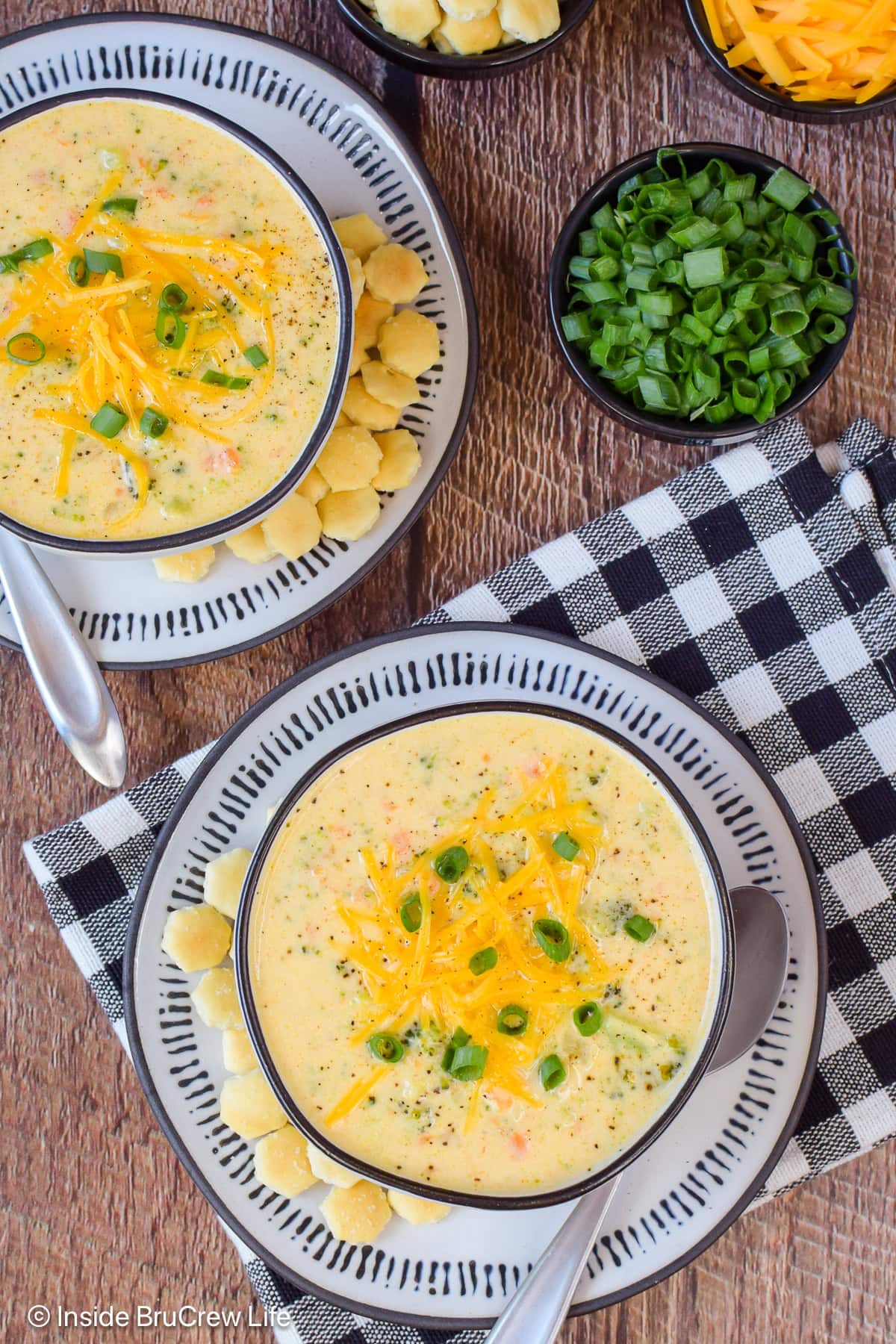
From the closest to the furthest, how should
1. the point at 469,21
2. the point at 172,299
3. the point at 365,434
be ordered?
1. the point at 172,299
2. the point at 469,21
3. the point at 365,434

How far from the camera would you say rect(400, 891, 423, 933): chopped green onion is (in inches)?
70.1

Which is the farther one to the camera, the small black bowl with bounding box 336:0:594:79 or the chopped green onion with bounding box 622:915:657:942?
the small black bowl with bounding box 336:0:594:79

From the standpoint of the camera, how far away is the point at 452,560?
228 centimetres

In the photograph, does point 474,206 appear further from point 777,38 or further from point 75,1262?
point 75,1262

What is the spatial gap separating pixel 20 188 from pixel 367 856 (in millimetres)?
1168

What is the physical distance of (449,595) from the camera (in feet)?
7.47

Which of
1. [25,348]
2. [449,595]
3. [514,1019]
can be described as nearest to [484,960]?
[514,1019]

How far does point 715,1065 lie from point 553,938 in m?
0.48

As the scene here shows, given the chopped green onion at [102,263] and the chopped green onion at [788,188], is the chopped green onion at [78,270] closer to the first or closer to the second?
the chopped green onion at [102,263]

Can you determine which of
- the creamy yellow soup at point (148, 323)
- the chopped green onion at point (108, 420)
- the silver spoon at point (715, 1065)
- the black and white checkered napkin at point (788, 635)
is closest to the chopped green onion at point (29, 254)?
the creamy yellow soup at point (148, 323)

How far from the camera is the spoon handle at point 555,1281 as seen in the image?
198 cm

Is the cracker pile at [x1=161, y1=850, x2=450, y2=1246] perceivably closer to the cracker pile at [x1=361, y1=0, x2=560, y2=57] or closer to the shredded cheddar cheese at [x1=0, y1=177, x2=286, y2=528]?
A: the shredded cheddar cheese at [x1=0, y1=177, x2=286, y2=528]

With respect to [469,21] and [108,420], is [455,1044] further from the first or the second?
[469,21]

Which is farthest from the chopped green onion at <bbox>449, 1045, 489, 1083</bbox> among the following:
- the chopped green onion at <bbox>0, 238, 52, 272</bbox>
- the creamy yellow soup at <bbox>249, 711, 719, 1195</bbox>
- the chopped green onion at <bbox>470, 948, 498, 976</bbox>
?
the chopped green onion at <bbox>0, 238, 52, 272</bbox>
